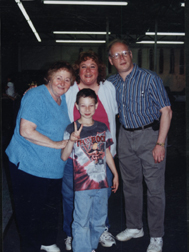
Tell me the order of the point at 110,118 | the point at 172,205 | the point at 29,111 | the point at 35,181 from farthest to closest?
the point at 172,205 → the point at 110,118 → the point at 35,181 → the point at 29,111

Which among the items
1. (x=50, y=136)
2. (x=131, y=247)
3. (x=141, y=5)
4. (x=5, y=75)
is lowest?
(x=131, y=247)

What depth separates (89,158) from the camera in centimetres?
160

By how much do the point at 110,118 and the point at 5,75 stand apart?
0.93 metres

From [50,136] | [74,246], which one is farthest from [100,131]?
[74,246]

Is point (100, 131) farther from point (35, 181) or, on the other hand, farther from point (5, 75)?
point (5, 75)

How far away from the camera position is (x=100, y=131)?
63.9 inches

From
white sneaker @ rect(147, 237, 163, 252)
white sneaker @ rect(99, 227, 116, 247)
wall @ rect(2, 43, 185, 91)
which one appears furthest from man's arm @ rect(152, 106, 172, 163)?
white sneaker @ rect(99, 227, 116, 247)

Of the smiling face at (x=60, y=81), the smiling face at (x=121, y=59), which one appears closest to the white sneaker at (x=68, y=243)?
the smiling face at (x=60, y=81)

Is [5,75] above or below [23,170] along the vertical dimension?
above

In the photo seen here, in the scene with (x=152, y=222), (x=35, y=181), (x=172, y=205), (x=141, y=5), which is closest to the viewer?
(x=35, y=181)

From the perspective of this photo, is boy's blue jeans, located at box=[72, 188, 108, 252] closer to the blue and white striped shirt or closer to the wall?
the blue and white striped shirt

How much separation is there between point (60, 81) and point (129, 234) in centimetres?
137

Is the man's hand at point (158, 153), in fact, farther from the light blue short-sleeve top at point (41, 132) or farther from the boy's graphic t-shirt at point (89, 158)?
the light blue short-sleeve top at point (41, 132)

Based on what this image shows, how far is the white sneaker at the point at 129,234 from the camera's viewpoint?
2097 millimetres
